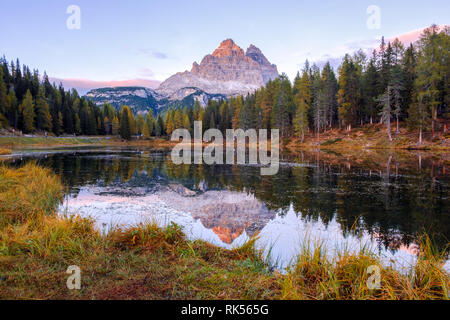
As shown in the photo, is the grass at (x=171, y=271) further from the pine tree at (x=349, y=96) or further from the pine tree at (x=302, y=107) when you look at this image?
the pine tree at (x=302, y=107)

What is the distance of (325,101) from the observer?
2362 inches

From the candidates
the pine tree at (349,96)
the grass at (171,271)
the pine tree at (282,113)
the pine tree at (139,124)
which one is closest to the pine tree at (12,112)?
the pine tree at (139,124)

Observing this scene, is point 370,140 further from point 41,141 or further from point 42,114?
point 42,114

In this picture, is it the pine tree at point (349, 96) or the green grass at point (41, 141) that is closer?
the green grass at point (41, 141)

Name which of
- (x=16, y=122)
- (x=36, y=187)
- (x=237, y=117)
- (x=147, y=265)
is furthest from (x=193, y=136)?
(x=147, y=265)

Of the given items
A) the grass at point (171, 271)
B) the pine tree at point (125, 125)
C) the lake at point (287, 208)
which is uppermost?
the pine tree at point (125, 125)

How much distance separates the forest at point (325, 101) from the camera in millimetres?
43875

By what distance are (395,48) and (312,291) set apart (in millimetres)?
73130

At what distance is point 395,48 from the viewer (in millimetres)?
59688

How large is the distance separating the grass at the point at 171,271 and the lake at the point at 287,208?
0.55 metres

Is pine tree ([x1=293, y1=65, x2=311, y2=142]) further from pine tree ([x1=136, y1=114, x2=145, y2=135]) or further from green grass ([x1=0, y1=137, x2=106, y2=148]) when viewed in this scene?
pine tree ([x1=136, y1=114, x2=145, y2=135])

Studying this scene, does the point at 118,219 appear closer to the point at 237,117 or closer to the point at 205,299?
the point at 205,299

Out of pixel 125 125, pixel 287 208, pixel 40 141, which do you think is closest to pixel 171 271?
pixel 287 208
